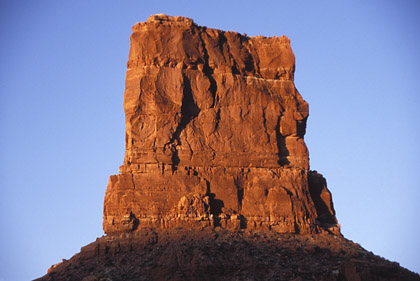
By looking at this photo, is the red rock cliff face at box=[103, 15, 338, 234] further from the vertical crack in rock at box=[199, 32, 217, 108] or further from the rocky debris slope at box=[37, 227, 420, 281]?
the rocky debris slope at box=[37, 227, 420, 281]

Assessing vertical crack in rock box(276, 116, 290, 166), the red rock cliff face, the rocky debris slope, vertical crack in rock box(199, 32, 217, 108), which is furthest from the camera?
vertical crack in rock box(276, 116, 290, 166)

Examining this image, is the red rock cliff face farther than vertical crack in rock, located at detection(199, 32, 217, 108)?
No

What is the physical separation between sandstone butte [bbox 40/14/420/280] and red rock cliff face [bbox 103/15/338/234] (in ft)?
0.23

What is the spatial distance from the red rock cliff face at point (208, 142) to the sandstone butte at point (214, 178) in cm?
7

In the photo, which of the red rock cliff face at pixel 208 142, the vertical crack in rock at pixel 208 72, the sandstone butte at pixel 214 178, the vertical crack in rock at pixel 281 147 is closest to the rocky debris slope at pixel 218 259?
the sandstone butte at pixel 214 178

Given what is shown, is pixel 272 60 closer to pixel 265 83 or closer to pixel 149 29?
pixel 265 83

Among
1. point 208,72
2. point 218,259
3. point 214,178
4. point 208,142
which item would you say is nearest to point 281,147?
point 208,142

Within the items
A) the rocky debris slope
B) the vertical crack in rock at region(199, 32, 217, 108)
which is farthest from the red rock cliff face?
the rocky debris slope

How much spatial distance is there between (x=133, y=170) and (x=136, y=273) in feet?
25.8

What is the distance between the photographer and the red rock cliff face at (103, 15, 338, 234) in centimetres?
5406

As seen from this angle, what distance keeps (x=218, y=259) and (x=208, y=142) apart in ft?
30.7

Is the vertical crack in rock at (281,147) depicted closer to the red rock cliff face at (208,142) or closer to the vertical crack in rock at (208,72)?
the red rock cliff face at (208,142)

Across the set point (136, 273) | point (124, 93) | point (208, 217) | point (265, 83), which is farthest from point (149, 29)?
point (136, 273)

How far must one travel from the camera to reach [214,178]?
182ft
